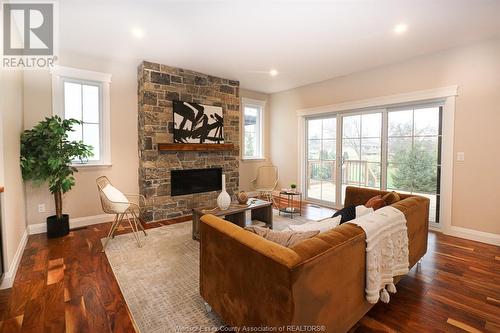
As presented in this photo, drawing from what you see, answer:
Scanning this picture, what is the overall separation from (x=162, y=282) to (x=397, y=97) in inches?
169

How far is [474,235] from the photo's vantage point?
334 cm

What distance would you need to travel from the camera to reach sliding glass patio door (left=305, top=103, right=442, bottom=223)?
149 inches

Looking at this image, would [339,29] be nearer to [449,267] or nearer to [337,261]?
[337,261]

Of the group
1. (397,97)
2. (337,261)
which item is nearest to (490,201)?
(397,97)

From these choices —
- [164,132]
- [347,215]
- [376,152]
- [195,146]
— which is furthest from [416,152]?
[164,132]

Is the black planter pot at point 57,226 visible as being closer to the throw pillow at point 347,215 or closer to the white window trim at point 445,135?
the throw pillow at point 347,215

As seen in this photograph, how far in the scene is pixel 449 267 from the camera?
8.46ft

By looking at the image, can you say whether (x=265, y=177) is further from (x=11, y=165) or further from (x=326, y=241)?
(x=326, y=241)

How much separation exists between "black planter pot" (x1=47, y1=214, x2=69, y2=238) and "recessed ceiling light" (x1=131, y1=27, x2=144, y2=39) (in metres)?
2.71

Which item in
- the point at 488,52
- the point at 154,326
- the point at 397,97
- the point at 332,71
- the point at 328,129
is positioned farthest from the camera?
the point at 328,129

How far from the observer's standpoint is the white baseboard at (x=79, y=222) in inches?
136

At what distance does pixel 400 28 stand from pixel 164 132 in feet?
12.2

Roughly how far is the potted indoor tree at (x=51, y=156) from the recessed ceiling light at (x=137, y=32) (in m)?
1.46

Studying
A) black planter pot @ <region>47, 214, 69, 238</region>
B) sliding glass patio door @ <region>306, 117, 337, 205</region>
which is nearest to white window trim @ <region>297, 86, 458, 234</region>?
sliding glass patio door @ <region>306, 117, 337, 205</region>
